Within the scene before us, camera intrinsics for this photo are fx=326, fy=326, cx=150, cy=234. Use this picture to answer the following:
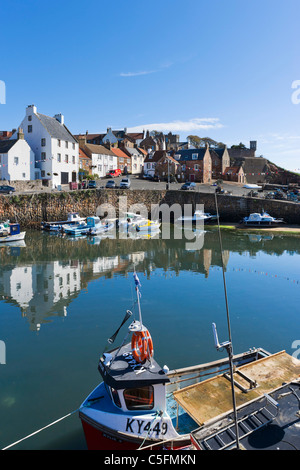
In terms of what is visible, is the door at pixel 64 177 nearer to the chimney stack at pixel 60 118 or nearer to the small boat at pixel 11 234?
the chimney stack at pixel 60 118

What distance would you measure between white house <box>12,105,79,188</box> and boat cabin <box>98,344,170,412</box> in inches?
1943

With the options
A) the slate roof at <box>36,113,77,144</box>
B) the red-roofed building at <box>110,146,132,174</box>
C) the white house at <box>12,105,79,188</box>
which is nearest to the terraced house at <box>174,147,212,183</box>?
the red-roofed building at <box>110,146,132,174</box>

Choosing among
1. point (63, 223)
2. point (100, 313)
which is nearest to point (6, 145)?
point (63, 223)

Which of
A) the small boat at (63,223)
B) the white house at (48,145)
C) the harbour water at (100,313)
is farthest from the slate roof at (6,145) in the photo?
the harbour water at (100,313)

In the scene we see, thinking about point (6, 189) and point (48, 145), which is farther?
point (48, 145)

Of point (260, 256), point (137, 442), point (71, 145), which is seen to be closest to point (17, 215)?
point (71, 145)

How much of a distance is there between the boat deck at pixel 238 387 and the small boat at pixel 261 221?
38.6 m

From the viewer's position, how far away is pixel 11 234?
40.0m

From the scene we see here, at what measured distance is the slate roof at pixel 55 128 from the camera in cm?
5620

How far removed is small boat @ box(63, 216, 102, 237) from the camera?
147 feet

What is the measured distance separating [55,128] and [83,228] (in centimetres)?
2332

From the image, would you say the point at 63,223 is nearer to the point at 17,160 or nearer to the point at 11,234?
the point at 11,234

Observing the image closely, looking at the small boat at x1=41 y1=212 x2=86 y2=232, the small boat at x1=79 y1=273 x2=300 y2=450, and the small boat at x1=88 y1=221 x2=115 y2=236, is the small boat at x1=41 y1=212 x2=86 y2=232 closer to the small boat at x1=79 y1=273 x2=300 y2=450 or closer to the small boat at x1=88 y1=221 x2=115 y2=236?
the small boat at x1=88 y1=221 x2=115 y2=236
